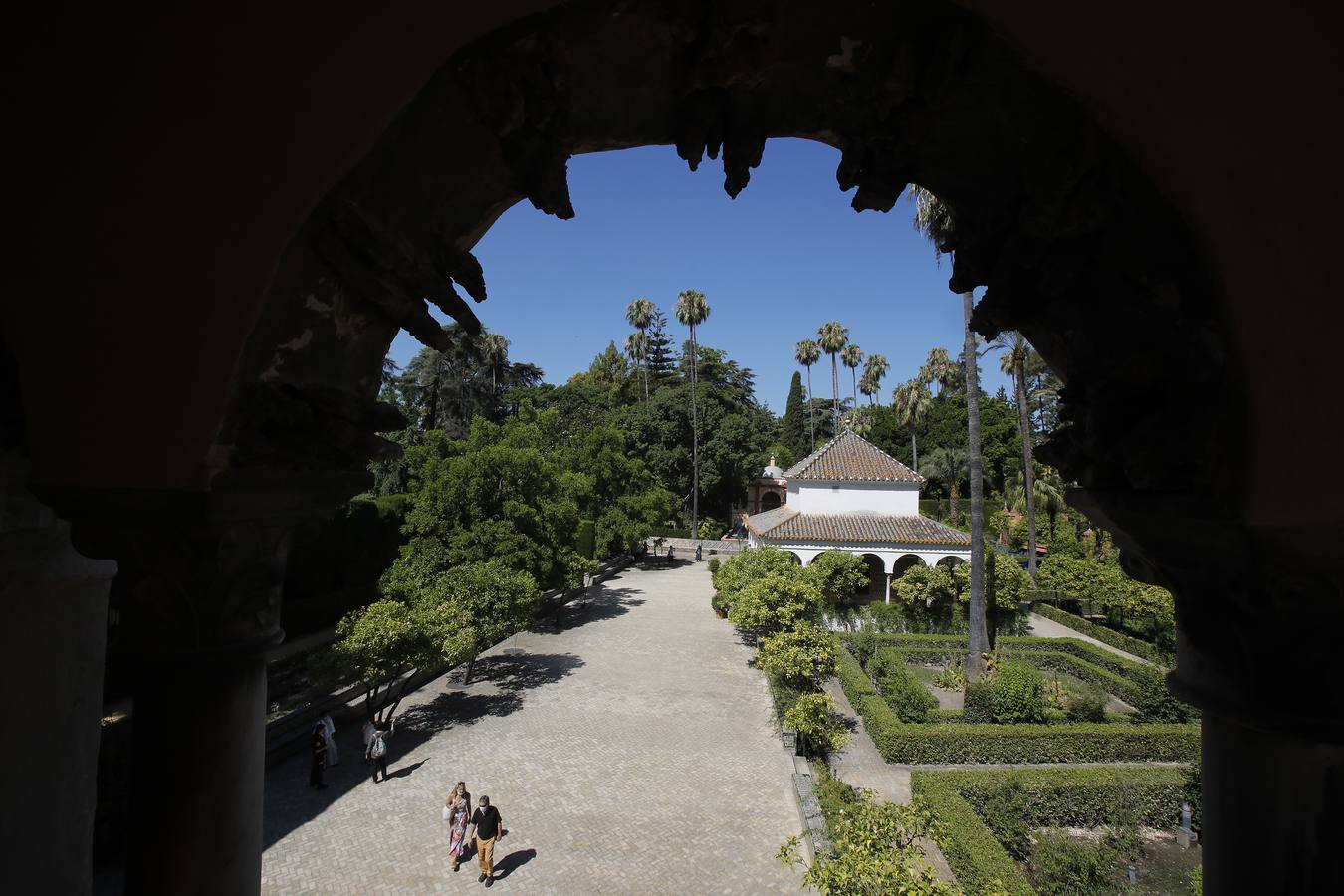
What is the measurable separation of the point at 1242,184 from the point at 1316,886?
186cm

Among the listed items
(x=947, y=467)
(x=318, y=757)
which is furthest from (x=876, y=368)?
(x=318, y=757)

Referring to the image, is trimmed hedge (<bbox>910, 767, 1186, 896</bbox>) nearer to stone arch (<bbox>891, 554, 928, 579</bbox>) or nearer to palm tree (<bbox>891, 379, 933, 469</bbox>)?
stone arch (<bbox>891, 554, 928, 579</bbox>)

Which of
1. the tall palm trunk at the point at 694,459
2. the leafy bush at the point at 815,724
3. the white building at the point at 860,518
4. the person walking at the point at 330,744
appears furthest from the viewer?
the tall palm trunk at the point at 694,459

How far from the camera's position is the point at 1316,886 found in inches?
71.7

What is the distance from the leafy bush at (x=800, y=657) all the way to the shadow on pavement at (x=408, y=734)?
19.0ft

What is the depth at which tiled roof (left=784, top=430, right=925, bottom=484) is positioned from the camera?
26250 millimetres

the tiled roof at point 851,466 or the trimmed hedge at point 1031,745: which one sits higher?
the tiled roof at point 851,466

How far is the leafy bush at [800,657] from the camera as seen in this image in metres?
14.1

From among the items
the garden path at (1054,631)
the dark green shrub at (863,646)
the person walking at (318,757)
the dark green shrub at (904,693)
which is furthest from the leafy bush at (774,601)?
the garden path at (1054,631)

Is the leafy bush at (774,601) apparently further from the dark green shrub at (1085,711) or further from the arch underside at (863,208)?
the arch underside at (863,208)

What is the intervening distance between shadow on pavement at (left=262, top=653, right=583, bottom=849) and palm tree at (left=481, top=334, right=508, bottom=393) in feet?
102

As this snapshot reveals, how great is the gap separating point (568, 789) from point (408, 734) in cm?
417

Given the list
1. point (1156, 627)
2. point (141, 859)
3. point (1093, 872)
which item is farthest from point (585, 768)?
point (1156, 627)

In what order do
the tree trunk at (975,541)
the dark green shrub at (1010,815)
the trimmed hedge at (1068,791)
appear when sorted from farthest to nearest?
the tree trunk at (975,541) < the trimmed hedge at (1068,791) < the dark green shrub at (1010,815)
